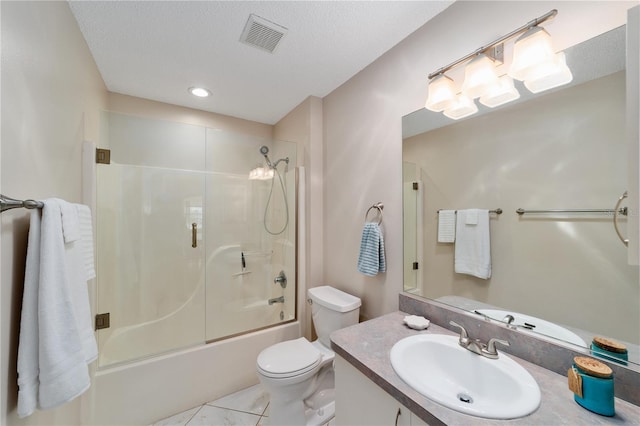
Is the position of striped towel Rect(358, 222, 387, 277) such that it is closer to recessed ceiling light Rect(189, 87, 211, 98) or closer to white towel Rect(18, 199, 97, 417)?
white towel Rect(18, 199, 97, 417)

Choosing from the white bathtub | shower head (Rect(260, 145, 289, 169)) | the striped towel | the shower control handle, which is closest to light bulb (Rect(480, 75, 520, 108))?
the striped towel

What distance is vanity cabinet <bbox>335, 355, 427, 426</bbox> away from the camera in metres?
0.80

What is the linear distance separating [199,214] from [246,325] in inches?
40.5

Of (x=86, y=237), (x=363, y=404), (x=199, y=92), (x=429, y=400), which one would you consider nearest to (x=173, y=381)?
(x=86, y=237)

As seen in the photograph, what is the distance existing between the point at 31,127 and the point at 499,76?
1866mm

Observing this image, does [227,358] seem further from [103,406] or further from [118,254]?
[118,254]

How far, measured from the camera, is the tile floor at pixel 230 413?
1587mm

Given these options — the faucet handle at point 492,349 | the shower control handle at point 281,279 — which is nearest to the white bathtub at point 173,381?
the shower control handle at point 281,279

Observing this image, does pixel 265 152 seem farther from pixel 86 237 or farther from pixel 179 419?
pixel 179 419

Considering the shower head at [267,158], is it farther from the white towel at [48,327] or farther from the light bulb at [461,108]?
the white towel at [48,327]

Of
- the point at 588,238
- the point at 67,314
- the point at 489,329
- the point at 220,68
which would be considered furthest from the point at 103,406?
the point at 588,238

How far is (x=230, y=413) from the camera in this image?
1.67 metres

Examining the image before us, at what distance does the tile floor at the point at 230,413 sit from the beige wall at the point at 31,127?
58 cm

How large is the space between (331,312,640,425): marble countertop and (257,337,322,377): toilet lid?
461 mm
